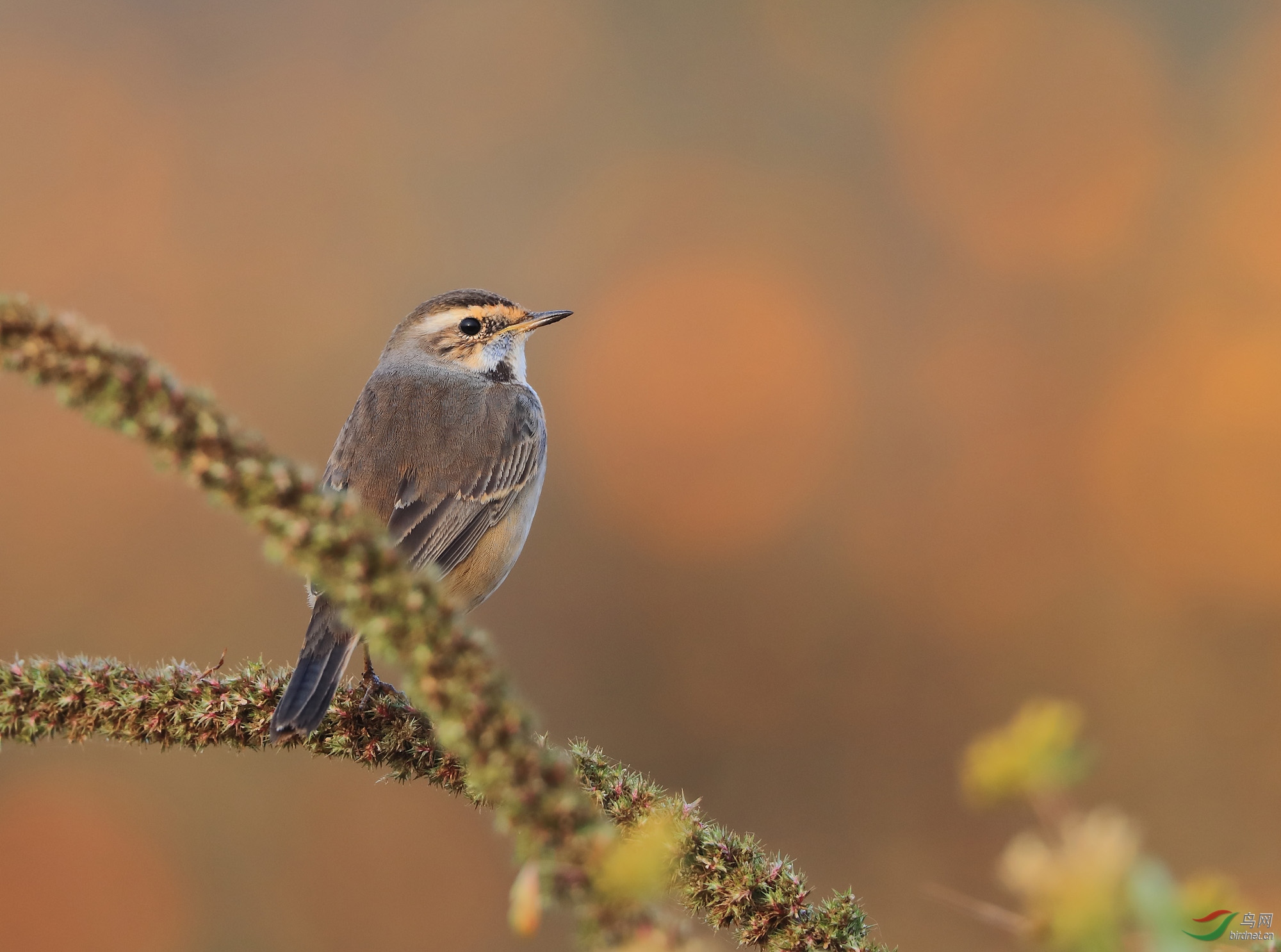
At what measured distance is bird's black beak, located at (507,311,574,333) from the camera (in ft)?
22.5

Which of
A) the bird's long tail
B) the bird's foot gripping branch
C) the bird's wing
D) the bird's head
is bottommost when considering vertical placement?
the bird's foot gripping branch

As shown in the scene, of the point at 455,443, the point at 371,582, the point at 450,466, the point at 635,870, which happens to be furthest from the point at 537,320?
the point at 635,870

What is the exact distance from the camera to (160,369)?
62.0 inches

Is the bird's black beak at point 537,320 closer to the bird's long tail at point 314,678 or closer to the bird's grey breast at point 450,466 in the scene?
the bird's grey breast at point 450,466

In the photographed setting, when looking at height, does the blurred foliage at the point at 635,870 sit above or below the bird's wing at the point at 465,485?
below

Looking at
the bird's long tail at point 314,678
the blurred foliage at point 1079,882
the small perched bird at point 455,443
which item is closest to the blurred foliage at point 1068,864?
the blurred foliage at point 1079,882

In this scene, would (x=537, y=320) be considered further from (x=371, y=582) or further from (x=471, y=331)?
(x=371, y=582)

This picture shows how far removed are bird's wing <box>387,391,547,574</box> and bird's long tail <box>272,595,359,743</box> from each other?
996 millimetres

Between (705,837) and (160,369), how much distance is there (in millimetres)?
1517

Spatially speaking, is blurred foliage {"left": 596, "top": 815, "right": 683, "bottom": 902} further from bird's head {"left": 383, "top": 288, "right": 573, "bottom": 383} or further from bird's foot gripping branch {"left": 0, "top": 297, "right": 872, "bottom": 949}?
bird's head {"left": 383, "top": 288, "right": 573, "bottom": 383}

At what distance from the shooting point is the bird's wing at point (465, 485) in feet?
17.7

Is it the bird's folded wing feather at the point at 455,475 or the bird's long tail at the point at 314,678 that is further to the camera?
the bird's folded wing feather at the point at 455,475

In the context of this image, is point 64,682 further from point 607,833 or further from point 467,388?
point 467,388

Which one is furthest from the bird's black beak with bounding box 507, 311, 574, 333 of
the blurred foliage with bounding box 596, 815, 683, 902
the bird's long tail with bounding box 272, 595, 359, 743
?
the blurred foliage with bounding box 596, 815, 683, 902
